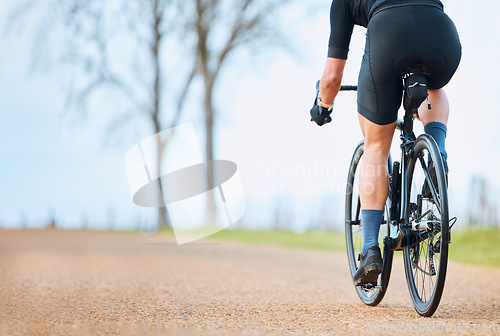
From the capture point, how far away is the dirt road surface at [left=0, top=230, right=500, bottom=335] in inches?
96.0

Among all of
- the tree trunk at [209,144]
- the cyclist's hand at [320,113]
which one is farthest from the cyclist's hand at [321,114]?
the tree trunk at [209,144]

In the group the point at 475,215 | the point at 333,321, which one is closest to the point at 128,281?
the point at 333,321

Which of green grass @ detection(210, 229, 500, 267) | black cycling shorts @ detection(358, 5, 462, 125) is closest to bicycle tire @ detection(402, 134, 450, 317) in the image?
black cycling shorts @ detection(358, 5, 462, 125)

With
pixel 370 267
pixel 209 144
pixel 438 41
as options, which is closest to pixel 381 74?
pixel 438 41

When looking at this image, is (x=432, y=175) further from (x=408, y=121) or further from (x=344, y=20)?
(x=344, y=20)

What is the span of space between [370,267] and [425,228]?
0.29m

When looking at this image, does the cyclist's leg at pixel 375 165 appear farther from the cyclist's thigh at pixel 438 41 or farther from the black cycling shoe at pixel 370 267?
the cyclist's thigh at pixel 438 41

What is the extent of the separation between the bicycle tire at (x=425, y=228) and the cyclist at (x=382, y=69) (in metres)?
0.12

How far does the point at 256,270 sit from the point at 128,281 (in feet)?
5.32

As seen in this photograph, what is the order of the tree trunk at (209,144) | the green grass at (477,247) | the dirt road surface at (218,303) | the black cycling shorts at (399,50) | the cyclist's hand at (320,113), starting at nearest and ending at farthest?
the dirt road surface at (218,303) < the black cycling shorts at (399,50) < the cyclist's hand at (320,113) < the green grass at (477,247) < the tree trunk at (209,144)

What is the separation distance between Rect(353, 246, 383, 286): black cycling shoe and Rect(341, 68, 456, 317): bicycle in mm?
58

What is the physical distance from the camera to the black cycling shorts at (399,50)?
2.59m

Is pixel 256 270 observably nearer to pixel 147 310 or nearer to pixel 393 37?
pixel 147 310

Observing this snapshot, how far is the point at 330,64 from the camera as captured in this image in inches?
115
